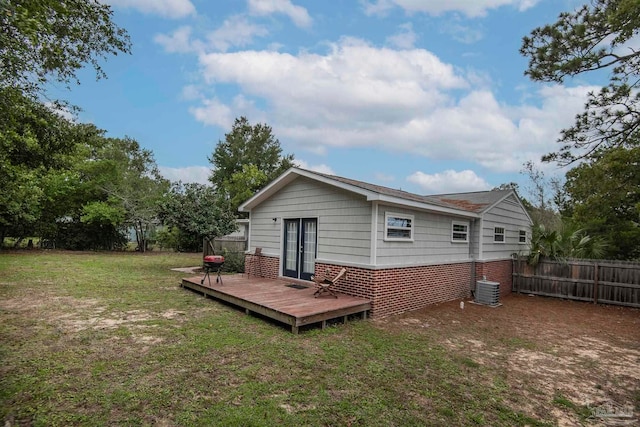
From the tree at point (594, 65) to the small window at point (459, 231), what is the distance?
3.48 meters

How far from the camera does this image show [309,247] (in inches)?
353

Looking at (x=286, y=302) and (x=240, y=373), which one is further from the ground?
(x=286, y=302)

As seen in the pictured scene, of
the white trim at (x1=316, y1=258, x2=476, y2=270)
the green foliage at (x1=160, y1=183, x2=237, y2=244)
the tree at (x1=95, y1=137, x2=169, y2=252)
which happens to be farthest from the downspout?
the tree at (x1=95, y1=137, x2=169, y2=252)

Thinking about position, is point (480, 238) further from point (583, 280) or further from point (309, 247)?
point (309, 247)

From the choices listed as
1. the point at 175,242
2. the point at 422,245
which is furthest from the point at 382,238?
the point at 175,242

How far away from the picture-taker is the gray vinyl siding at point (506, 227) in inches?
417

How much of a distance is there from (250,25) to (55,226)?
1795 cm

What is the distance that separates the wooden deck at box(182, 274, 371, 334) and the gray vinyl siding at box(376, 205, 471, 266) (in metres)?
1.21

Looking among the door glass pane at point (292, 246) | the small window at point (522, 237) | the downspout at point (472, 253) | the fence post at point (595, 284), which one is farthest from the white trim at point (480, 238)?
the door glass pane at point (292, 246)

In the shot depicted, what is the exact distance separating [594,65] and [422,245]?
619 cm

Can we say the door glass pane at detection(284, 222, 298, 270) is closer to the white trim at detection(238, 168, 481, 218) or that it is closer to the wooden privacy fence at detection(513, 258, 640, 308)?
the white trim at detection(238, 168, 481, 218)

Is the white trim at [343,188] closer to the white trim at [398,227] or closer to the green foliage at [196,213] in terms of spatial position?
the white trim at [398,227]

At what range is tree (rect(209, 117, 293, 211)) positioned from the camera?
33.1 metres

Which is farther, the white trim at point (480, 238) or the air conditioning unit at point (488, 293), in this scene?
the white trim at point (480, 238)
